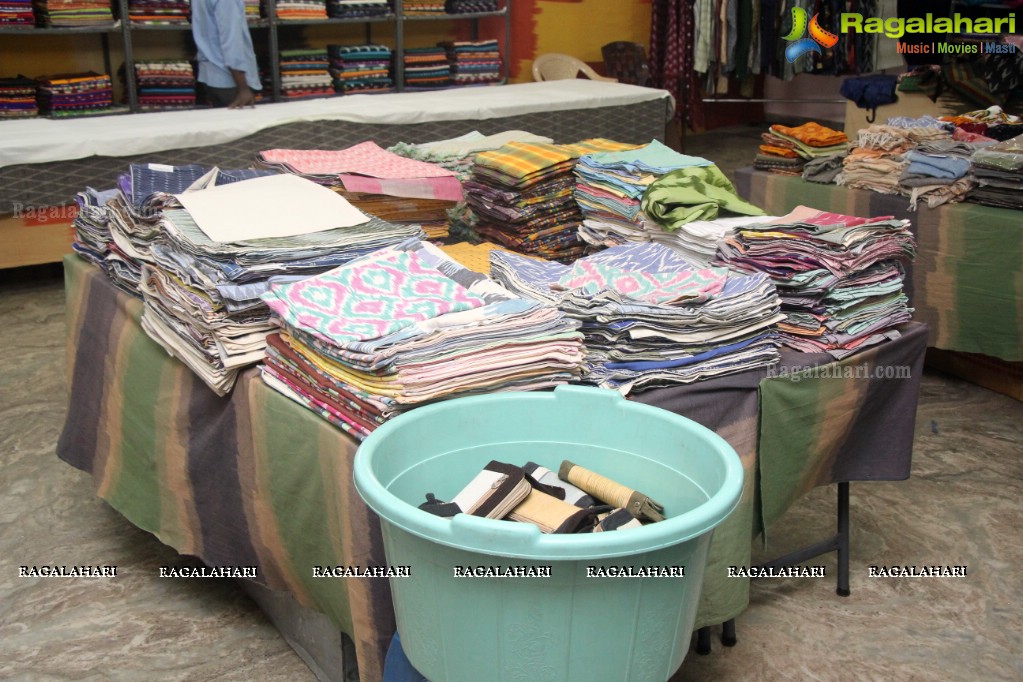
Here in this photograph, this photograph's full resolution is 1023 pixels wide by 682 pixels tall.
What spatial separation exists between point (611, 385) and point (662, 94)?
421cm

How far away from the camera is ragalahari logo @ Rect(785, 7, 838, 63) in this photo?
667 cm

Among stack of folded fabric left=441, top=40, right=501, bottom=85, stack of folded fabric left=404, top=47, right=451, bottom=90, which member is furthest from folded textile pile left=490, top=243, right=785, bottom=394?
stack of folded fabric left=441, top=40, right=501, bottom=85

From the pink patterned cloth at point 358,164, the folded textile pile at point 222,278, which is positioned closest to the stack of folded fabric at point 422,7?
the pink patterned cloth at point 358,164

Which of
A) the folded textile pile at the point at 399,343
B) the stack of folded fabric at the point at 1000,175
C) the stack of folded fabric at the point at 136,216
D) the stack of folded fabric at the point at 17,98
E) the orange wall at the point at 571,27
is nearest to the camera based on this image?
the folded textile pile at the point at 399,343

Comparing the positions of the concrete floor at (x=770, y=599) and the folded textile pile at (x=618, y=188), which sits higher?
the folded textile pile at (x=618, y=188)

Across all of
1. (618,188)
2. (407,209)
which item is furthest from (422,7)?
(618,188)

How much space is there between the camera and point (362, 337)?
1613mm

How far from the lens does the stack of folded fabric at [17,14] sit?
5219mm

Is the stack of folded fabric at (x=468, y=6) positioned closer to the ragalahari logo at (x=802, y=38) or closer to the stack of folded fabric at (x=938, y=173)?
the ragalahari logo at (x=802, y=38)

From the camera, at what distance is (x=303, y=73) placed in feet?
20.7

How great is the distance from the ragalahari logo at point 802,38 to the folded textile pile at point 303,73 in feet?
10.2

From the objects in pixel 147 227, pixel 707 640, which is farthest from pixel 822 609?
pixel 147 227

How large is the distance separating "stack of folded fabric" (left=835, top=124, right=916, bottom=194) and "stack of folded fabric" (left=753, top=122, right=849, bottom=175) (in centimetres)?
15

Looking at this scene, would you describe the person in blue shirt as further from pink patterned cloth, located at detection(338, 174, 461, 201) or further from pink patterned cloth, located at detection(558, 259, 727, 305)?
pink patterned cloth, located at detection(558, 259, 727, 305)
